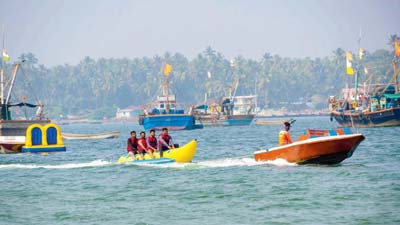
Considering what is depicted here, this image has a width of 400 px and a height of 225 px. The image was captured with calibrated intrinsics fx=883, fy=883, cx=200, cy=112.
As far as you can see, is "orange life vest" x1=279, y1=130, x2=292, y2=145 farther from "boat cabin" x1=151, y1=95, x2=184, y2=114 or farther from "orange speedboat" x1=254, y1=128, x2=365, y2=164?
"boat cabin" x1=151, y1=95, x2=184, y2=114

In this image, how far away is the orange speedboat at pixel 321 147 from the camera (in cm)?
3331

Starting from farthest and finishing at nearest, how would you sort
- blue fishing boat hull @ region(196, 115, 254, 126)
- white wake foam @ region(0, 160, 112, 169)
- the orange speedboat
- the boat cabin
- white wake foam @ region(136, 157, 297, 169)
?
1. blue fishing boat hull @ region(196, 115, 254, 126)
2. the boat cabin
3. white wake foam @ region(0, 160, 112, 169)
4. white wake foam @ region(136, 157, 297, 169)
5. the orange speedboat

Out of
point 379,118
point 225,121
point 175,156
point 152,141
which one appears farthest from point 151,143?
point 225,121

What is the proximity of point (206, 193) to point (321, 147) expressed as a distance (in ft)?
→ 20.7

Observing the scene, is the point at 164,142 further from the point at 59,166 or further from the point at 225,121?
the point at 225,121

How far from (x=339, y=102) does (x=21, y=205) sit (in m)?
85.0

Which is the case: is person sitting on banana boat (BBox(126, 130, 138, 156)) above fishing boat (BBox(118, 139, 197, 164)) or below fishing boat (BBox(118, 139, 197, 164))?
above

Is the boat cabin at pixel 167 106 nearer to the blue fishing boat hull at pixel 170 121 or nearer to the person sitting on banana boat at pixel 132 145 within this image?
the blue fishing boat hull at pixel 170 121

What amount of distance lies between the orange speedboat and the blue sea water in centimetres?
38

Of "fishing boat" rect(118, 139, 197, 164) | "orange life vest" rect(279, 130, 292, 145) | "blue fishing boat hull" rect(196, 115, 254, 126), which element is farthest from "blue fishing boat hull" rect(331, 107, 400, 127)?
"orange life vest" rect(279, 130, 292, 145)

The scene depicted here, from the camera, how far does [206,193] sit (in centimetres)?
2923

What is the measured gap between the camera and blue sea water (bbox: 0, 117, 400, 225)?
24.5m

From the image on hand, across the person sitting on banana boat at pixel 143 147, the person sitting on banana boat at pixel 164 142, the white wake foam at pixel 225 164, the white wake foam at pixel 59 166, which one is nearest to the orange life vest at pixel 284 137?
the white wake foam at pixel 225 164

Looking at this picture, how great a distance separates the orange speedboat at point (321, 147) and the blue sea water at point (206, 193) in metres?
0.38
